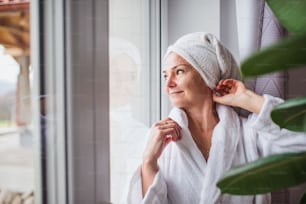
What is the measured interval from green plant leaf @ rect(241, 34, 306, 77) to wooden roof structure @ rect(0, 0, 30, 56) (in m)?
0.37

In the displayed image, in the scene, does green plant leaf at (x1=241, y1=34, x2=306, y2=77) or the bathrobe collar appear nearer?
green plant leaf at (x1=241, y1=34, x2=306, y2=77)

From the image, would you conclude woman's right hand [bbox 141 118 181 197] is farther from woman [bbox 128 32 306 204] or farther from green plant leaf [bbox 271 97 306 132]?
green plant leaf [bbox 271 97 306 132]

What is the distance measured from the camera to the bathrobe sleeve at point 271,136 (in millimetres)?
604

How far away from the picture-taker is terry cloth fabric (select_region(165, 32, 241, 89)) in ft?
1.96

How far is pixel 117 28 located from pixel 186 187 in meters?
0.32

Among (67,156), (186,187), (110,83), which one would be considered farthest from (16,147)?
(186,187)

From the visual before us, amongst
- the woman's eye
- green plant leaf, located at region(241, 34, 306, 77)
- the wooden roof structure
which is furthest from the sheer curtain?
the wooden roof structure

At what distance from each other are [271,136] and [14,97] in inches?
18.2

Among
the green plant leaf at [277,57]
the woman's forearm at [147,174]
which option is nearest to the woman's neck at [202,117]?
the woman's forearm at [147,174]

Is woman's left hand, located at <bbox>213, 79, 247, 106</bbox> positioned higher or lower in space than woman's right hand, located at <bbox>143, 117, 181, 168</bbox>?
higher

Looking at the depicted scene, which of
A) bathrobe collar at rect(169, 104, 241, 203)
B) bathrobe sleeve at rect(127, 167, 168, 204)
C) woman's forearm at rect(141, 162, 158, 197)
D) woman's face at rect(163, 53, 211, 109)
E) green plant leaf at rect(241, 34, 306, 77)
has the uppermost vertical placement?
green plant leaf at rect(241, 34, 306, 77)

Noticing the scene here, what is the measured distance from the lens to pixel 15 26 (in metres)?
0.54

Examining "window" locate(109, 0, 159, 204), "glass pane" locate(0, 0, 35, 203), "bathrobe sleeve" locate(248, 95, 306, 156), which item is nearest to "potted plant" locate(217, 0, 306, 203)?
"bathrobe sleeve" locate(248, 95, 306, 156)

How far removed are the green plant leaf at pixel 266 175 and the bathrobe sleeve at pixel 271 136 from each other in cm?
17
